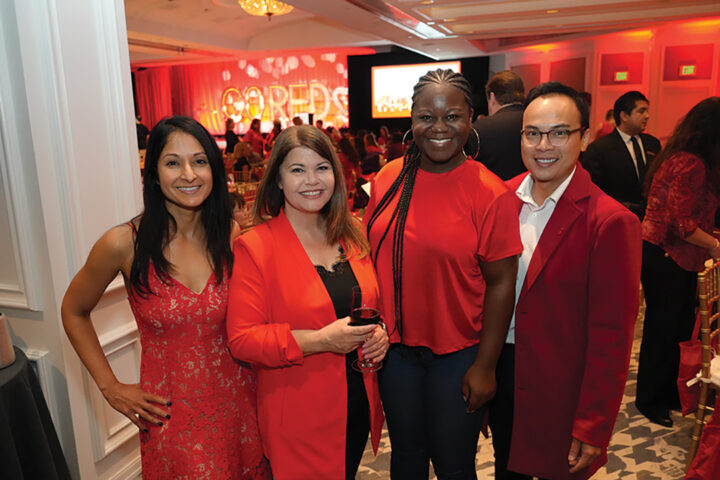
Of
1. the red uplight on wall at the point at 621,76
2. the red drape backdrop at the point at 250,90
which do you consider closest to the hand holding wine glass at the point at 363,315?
the red uplight on wall at the point at 621,76

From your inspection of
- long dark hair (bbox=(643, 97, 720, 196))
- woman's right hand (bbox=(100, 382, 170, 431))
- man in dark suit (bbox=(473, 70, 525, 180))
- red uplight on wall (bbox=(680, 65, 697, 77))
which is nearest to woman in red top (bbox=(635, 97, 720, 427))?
long dark hair (bbox=(643, 97, 720, 196))

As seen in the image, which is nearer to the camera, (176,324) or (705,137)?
(176,324)

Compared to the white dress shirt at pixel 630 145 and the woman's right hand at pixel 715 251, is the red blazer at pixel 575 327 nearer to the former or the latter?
the woman's right hand at pixel 715 251

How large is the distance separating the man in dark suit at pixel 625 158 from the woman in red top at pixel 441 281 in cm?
271

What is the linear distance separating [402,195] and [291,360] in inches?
26.3

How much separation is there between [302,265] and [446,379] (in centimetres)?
63

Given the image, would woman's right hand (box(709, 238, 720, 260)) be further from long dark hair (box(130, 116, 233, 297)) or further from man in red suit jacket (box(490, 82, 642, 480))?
long dark hair (box(130, 116, 233, 297))

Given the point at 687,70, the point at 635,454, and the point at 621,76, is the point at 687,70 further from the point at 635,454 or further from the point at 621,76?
the point at 635,454

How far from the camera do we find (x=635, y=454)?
295cm

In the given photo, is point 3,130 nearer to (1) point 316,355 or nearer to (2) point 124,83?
(2) point 124,83

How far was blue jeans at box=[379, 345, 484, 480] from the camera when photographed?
5.63 feet

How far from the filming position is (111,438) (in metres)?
Answer: 2.45

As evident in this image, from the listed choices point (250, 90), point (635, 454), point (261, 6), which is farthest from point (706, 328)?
point (250, 90)

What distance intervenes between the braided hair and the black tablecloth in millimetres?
1402
